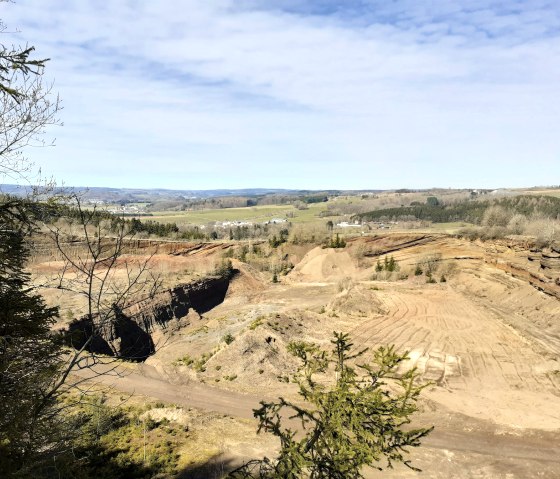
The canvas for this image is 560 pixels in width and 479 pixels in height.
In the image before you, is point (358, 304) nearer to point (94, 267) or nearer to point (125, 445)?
point (125, 445)

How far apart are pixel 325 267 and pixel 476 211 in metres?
80.7

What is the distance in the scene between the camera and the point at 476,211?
122 m

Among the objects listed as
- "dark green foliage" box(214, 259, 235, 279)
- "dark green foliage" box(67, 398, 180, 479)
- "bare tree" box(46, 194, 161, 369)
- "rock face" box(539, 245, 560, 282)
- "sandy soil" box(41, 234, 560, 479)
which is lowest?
"dark green foliage" box(67, 398, 180, 479)

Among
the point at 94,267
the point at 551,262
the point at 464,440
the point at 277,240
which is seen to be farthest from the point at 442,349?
the point at 277,240

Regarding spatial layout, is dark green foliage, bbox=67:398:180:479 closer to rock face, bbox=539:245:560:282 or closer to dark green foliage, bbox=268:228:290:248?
rock face, bbox=539:245:560:282

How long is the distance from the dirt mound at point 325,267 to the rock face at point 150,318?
14.0m

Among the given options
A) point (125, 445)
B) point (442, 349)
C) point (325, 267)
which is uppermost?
point (325, 267)

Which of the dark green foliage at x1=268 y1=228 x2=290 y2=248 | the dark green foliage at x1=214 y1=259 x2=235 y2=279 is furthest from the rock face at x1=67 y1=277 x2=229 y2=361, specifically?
the dark green foliage at x1=268 y1=228 x2=290 y2=248

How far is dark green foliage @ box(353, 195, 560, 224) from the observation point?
351 feet

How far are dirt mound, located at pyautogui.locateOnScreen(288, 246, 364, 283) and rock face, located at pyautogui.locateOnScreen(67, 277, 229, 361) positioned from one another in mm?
13959

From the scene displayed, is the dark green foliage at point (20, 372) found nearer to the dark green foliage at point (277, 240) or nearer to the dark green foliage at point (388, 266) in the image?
the dark green foliage at point (388, 266)

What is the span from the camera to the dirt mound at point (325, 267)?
60750mm

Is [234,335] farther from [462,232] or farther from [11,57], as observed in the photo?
[462,232]

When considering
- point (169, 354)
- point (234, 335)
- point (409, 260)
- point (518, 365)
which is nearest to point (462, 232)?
point (409, 260)
